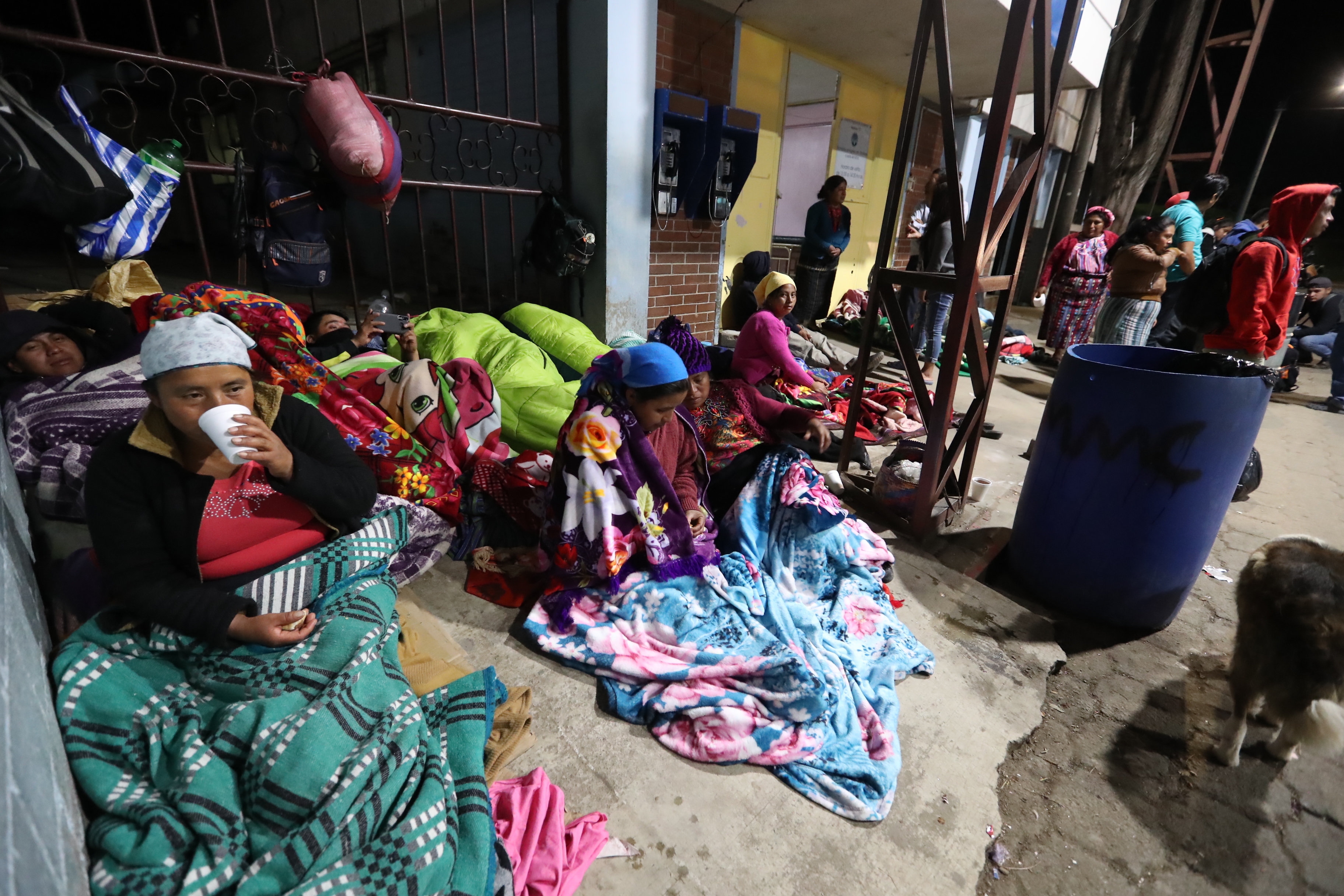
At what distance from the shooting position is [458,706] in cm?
161

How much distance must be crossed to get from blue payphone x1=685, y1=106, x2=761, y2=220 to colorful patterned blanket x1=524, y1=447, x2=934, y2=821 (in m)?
3.28

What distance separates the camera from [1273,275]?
3.67 metres

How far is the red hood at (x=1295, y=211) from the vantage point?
3.66 metres

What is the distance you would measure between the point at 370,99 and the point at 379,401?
1728 millimetres

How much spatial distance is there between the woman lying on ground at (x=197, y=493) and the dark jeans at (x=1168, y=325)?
609cm

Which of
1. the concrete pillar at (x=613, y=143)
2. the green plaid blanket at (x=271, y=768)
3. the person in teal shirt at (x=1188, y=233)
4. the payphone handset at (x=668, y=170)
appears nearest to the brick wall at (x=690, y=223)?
the payphone handset at (x=668, y=170)

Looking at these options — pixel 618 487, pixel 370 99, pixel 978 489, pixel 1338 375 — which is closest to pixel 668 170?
pixel 370 99

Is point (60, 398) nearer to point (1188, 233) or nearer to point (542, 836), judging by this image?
point (542, 836)

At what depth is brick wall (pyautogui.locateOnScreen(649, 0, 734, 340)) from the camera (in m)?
4.78

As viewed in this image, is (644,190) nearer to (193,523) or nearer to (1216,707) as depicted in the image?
(193,523)

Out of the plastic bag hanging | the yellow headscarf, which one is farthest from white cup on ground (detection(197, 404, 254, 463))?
the yellow headscarf

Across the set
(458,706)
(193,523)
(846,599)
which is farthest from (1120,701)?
(193,523)

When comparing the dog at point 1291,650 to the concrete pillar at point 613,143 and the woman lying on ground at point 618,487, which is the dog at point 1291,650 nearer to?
the woman lying on ground at point 618,487

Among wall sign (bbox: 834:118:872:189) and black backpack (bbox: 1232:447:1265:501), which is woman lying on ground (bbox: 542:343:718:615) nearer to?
black backpack (bbox: 1232:447:1265:501)
